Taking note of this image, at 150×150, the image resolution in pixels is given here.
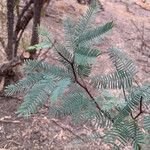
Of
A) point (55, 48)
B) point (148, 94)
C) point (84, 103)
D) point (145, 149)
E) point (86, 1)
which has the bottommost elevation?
point (86, 1)

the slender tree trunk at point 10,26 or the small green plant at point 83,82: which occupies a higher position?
the small green plant at point 83,82

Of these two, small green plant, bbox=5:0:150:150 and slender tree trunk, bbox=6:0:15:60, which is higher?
small green plant, bbox=5:0:150:150

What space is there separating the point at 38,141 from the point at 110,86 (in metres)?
1.81

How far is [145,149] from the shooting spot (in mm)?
1911

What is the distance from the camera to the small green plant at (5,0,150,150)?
5.24 feet

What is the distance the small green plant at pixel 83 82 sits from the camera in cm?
160

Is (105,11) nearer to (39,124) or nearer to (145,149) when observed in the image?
(39,124)

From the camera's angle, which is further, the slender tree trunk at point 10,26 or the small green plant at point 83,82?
the slender tree trunk at point 10,26

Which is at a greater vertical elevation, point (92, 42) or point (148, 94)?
point (92, 42)

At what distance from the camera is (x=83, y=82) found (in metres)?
1.76

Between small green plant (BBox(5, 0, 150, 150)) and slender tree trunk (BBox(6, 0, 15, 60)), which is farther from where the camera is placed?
slender tree trunk (BBox(6, 0, 15, 60))

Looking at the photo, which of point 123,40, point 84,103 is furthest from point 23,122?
point 123,40

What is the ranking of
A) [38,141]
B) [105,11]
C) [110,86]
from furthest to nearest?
[105,11], [38,141], [110,86]

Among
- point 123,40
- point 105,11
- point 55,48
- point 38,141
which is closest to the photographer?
point 55,48
